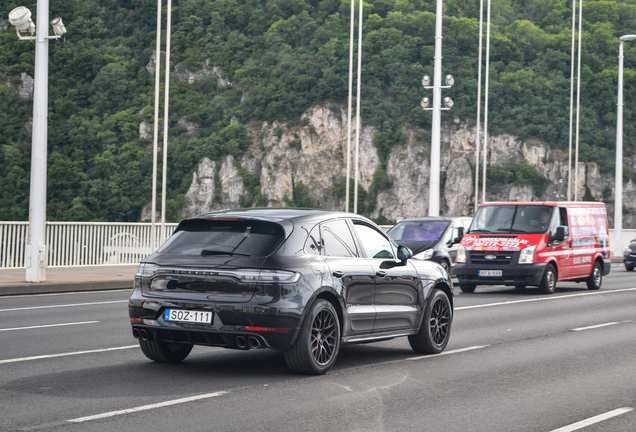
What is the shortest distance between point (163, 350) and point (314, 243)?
1.89 meters

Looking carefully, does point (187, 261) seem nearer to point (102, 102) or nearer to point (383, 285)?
point (383, 285)

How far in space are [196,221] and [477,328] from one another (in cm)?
571

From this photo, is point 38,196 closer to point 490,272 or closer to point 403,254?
point 490,272

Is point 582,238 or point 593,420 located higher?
point 582,238

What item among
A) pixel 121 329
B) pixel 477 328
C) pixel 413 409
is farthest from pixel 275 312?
pixel 477 328

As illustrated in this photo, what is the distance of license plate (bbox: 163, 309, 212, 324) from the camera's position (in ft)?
26.5

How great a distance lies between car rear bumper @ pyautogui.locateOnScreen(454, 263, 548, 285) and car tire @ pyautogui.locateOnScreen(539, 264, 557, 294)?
0.13 metres

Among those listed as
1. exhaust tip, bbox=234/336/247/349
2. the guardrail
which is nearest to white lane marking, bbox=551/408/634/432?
exhaust tip, bbox=234/336/247/349

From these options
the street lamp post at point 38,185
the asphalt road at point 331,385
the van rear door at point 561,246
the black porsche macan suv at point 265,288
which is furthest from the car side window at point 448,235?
the black porsche macan suv at point 265,288

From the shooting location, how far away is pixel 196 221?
28.6ft

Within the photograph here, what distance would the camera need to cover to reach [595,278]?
71.9 feet

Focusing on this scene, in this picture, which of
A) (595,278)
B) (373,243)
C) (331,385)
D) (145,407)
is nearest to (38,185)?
(373,243)

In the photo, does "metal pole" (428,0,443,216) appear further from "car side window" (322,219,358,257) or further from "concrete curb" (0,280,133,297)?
"car side window" (322,219,358,257)

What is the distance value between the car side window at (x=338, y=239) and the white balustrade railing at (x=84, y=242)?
1598cm
